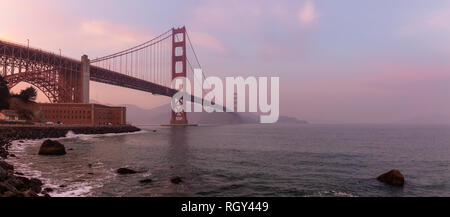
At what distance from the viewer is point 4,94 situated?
56.4 metres

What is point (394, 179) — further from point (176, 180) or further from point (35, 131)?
point (35, 131)

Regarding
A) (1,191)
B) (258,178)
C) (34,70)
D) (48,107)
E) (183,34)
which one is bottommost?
(258,178)

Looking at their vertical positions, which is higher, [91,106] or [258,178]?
[91,106]

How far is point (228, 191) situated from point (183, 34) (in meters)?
123

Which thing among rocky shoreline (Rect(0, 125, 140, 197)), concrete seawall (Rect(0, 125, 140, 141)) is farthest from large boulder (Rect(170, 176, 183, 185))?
concrete seawall (Rect(0, 125, 140, 141))

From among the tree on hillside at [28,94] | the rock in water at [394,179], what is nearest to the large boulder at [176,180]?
the rock in water at [394,179]

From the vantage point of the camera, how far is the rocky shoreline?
8875 mm

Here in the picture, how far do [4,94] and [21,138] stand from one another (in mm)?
25730

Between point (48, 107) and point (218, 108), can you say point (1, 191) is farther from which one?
point (218, 108)

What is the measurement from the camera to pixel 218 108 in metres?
141

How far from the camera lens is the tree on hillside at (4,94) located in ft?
177

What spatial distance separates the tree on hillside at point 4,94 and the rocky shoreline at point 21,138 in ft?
48.5
